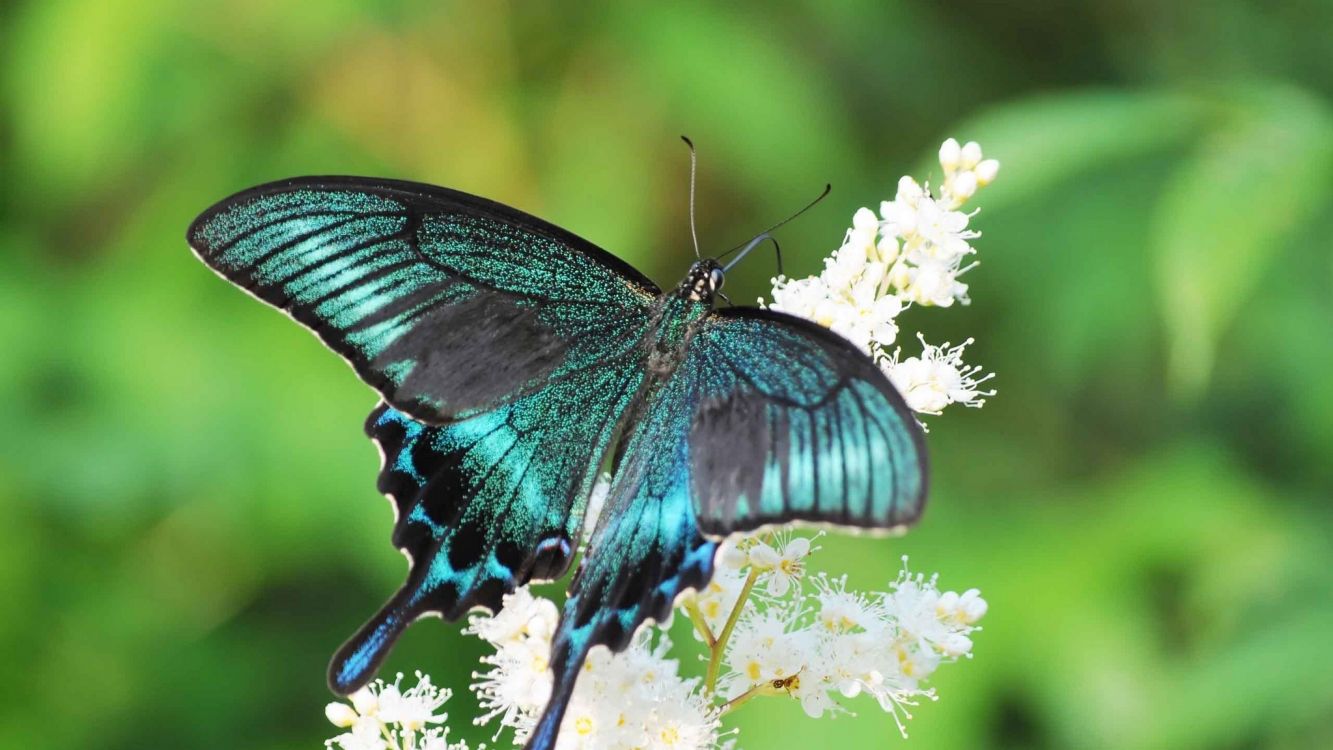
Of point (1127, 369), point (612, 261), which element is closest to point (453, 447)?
point (612, 261)

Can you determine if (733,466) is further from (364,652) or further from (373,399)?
(373,399)

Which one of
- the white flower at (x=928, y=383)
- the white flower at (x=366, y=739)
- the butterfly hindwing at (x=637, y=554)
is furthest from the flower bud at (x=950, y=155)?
the white flower at (x=366, y=739)

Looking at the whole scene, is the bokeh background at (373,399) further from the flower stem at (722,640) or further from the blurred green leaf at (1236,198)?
the flower stem at (722,640)

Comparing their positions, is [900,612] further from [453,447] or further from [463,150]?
[463,150]

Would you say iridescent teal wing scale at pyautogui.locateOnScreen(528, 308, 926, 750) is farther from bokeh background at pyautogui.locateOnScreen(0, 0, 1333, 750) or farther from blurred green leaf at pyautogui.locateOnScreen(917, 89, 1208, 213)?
bokeh background at pyautogui.locateOnScreen(0, 0, 1333, 750)

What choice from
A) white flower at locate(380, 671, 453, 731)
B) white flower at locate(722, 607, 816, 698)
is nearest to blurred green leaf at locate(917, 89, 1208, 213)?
white flower at locate(722, 607, 816, 698)

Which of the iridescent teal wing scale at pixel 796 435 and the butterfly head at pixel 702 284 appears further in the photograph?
the butterfly head at pixel 702 284
